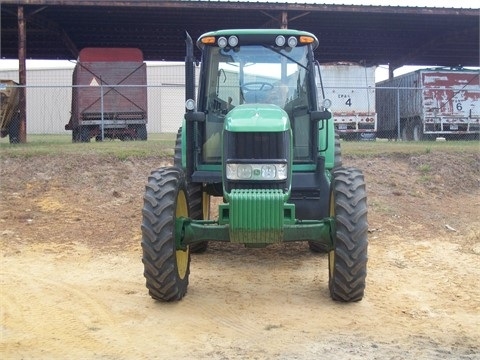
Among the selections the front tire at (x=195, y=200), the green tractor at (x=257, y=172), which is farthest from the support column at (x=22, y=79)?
the green tractor at (x=257, y=172)

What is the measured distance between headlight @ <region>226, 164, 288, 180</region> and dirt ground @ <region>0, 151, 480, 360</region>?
123 centimetres

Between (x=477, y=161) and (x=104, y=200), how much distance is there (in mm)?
7900

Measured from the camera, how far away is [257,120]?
233 inches

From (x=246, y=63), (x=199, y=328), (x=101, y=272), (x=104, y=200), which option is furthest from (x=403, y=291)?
(x=104, y=200)

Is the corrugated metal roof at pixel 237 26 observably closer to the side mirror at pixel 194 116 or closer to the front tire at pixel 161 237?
the side mirror at pixel 194 116

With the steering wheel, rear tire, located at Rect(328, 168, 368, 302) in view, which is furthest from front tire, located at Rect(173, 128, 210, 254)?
rear tire, located at Rect(328, 168, 368, 302)

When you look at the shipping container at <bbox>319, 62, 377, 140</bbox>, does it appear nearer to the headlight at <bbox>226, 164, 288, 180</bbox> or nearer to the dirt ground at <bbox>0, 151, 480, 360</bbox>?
the dirt ground at <bbox>0, 151, 480, 360</bbox>

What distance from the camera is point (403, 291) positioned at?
643cm

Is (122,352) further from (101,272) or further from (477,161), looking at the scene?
(477,161)

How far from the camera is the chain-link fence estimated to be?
690 inches

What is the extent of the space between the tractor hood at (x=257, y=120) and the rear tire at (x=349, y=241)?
812mm

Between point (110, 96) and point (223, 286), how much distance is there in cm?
1259

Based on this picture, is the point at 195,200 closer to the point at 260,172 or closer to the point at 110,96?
the point at 260,172

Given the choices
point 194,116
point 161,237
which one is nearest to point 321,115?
point 194,116
